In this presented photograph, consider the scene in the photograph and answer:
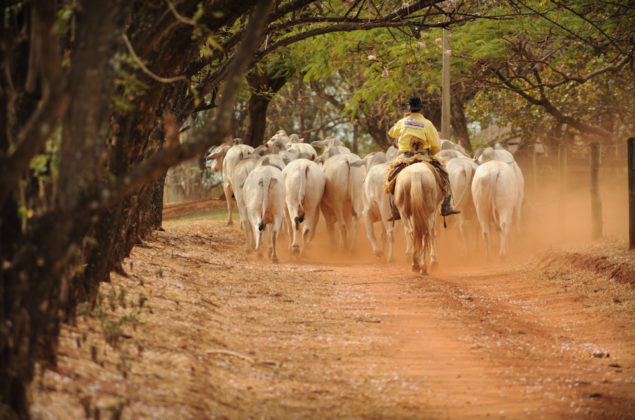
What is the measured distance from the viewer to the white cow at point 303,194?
1466 centimetres

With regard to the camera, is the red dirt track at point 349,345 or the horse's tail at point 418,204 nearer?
the red dirt track at point 349,345

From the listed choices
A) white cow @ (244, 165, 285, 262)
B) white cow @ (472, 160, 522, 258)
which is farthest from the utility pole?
white cow @ (244, 165, 285, 262)

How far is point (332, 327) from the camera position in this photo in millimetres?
7730

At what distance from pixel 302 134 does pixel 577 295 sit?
26970 mm

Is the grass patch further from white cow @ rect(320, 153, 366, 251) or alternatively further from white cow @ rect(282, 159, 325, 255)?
white cow @ rect(282, 159, 325, 255)

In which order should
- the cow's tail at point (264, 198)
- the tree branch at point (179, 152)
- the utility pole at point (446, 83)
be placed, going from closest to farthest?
the tree branch at point (179, 152)
the cow's tail at point (264, 198)
the utility pole at point (446, 83)

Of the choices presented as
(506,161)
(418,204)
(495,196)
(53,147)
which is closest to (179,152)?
(53,147)

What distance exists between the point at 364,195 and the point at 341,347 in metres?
8.71

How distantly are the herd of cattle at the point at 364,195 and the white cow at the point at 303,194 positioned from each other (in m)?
0.02

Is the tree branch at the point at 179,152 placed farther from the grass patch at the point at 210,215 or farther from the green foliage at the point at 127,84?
A: the grass patch at the point at 210,215

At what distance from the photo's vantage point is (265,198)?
1332 cm

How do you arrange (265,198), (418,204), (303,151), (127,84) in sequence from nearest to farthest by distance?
(127,84)
(418,204)
(265,198)
(303,151)

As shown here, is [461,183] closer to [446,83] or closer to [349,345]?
[446,83]

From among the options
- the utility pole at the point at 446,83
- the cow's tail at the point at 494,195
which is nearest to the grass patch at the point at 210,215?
the utility pole at the point at 446,83
